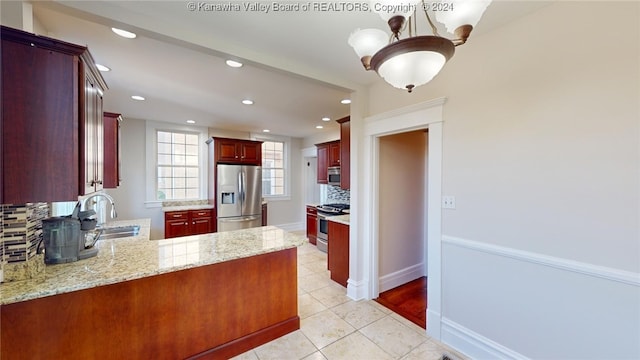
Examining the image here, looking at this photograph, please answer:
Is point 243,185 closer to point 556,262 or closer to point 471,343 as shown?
point 471,343

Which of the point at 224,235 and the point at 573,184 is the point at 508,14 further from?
the point at 224,235

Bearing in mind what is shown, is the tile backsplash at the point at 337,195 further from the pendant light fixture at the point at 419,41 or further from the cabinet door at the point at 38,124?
the cabinet door at the point at 38,124

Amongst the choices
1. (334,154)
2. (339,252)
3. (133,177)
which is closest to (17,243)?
(339,252)

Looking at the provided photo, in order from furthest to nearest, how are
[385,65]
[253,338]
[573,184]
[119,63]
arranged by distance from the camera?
[119,63] < [253,338] < [573,184] < [385,65]

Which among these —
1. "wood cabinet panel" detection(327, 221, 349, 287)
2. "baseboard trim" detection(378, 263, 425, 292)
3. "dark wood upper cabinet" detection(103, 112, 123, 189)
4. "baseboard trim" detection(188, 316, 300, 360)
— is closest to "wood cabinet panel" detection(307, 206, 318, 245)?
"wood cabinet panel" detection(327, 221, 349, 287)

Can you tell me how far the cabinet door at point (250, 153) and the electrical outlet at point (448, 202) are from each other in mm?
4203

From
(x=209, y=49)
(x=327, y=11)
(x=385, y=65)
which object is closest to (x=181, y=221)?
(x=209, y=49)

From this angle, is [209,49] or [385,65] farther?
[209,49]

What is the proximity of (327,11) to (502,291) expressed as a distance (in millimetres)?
2343

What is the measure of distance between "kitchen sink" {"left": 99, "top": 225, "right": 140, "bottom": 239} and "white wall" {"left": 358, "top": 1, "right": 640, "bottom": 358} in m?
3.43

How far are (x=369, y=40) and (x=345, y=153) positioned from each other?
7.06 ft

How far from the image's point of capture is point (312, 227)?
5336 millimetres

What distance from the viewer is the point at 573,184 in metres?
1.50

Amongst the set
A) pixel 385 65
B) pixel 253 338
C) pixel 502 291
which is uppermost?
pixel 385 65
